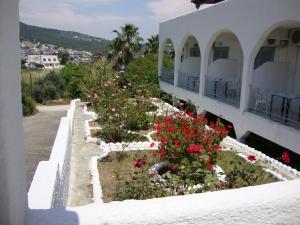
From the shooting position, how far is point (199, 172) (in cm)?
486

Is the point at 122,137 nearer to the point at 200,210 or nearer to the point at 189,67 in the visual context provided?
the point at 200,210

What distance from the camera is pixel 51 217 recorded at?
7.69 feet

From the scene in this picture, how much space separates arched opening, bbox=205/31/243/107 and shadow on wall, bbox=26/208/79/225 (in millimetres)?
9352

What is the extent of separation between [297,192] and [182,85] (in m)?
13.8

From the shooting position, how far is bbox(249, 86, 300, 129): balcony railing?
8.38 metres

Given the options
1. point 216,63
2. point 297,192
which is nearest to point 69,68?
point 216,63

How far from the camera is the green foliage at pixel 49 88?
30203mm

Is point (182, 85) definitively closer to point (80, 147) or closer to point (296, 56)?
point (296, 56)

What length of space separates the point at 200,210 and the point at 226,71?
11710 millimetres

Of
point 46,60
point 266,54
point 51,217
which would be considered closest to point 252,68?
point 266,54

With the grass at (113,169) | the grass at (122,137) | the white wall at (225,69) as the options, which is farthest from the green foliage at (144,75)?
the grass at (113,169)

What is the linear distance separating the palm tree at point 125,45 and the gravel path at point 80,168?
2661 centimetres

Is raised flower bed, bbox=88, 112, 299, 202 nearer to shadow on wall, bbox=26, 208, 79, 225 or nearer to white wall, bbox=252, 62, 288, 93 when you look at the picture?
shadow on wall, bbox=26, 208, 79, 225

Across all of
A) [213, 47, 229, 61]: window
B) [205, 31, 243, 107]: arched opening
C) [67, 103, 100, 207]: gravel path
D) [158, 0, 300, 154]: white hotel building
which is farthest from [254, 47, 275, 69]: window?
[67, 103, 100, 207]: gravel path
